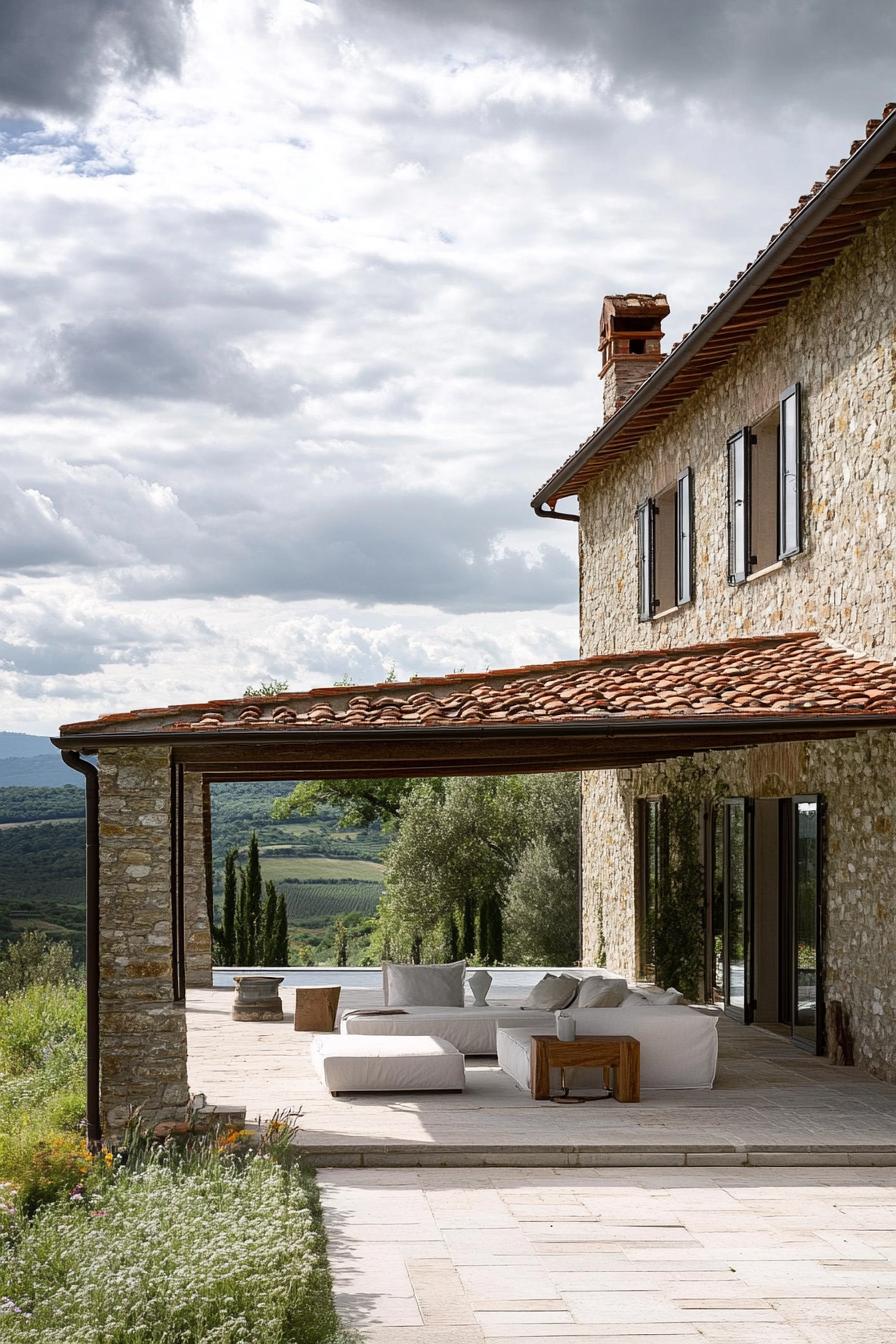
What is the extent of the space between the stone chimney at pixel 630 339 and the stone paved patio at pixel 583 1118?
459 inches

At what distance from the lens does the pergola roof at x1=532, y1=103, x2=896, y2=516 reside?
413 inches

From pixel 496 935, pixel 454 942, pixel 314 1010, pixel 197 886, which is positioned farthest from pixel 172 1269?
pixel 454 942

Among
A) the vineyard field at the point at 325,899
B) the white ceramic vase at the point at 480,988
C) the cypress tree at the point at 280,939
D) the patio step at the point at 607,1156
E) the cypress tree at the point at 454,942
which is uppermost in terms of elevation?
the white ceramic vase at the point at 480,988

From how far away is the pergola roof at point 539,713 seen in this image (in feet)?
32.4

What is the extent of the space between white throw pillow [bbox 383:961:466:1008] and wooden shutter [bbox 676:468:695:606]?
18.3 ft

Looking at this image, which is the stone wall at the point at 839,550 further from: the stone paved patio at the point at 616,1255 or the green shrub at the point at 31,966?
the green shrub at the point at 31,966

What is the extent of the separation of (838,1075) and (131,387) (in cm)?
1177

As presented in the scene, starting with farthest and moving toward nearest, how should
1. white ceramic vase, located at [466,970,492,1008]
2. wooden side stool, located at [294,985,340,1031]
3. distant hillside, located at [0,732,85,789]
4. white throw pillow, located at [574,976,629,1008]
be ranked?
distant hillside, located at [0,732,85,789], wooden side stool, located at [294,985,340,1031], white ceramic vase, located at [466,970,492,1008], white throw pillow, located at [574,976,629,1008]

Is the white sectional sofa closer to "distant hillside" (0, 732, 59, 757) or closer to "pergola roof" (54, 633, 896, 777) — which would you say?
"pergola roof" (54, 633, 896, 777)

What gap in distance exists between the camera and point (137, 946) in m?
9.84

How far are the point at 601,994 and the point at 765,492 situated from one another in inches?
226

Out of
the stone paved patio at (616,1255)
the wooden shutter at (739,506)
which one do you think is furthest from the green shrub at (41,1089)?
the wooden shutter at (739,506)

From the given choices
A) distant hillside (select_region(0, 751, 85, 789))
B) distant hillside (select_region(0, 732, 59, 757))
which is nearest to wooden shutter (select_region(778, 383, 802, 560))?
distant hillside (select_region(0, 751, 85, 789))

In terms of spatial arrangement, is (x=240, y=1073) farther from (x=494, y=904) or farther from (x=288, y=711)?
(x=494, y=904)
